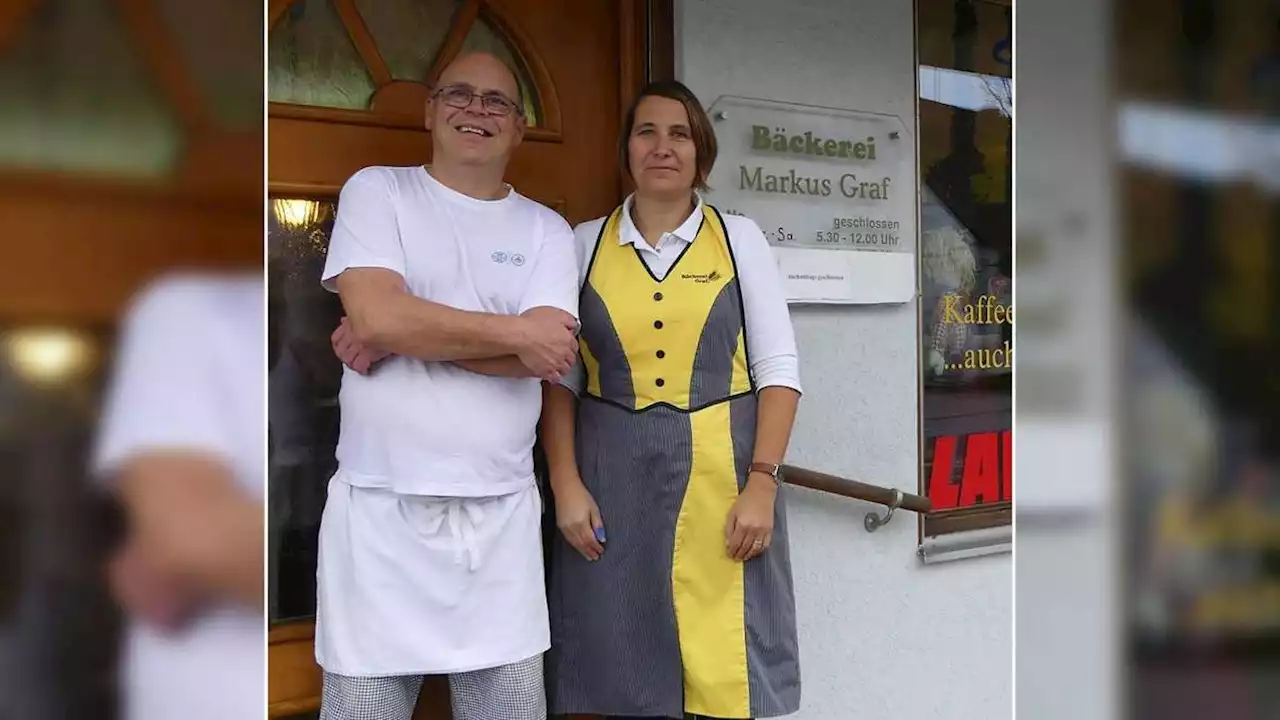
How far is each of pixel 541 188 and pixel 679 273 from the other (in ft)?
1.58

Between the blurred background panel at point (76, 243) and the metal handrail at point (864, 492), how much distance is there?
1.98 m

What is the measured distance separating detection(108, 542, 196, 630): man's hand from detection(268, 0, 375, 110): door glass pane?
1.62m

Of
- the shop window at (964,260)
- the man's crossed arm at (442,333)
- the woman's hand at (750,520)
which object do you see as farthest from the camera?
the shop window at (964,260)

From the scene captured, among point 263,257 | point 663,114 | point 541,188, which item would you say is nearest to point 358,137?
point 541,188

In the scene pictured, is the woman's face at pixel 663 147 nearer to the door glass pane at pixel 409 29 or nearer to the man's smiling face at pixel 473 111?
the man's smiling face at pixel 473 111

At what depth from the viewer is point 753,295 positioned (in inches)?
78.5

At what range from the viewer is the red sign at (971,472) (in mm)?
2867

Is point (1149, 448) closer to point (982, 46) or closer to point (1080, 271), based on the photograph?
point (1080, 271)

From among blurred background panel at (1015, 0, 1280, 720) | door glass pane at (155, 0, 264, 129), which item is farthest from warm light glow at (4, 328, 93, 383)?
blurred background panel at (1015, 0, 1280, 720)

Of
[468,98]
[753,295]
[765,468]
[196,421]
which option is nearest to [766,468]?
[765,468]

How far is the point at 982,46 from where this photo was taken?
291cm

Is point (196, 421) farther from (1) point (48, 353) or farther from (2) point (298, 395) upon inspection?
(2) point (298, 395)

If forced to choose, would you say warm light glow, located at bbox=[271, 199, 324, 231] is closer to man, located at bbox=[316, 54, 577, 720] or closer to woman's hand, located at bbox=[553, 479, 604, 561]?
man, located at bbox=[316, 54, 577, 720]

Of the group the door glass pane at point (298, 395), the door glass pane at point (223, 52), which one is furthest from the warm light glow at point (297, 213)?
the door glass pane at point (223, 52)
